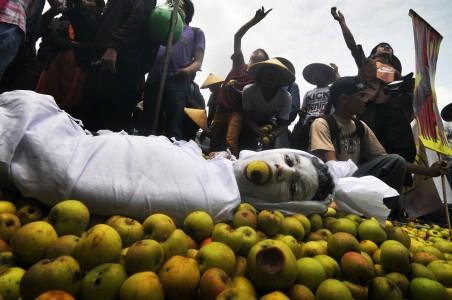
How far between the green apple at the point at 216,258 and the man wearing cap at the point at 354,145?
2.65 meters

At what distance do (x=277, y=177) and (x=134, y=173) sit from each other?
90 centimetres

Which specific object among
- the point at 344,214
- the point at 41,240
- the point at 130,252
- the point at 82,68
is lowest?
the point at 41,240

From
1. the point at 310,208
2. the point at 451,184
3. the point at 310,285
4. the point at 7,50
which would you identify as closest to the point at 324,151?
the point at 310,208

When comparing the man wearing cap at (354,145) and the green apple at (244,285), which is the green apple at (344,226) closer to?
the green apple at (244,285)

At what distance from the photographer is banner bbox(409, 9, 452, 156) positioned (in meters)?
4.06

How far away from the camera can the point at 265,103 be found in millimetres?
5176

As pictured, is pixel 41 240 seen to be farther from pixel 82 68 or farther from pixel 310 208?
pixel 82 68

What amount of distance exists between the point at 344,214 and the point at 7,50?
307 centimetres

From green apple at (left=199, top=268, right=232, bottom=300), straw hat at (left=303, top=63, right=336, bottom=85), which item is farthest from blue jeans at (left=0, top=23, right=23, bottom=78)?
straw hat at (left=303, top=63, right=336, bottom=85)

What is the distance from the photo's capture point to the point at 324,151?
3869 mm

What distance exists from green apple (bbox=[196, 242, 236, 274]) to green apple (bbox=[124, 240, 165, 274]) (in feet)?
0.65

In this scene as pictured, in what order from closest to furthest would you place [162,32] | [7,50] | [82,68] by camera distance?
[7,50], [162,32], [82,68]

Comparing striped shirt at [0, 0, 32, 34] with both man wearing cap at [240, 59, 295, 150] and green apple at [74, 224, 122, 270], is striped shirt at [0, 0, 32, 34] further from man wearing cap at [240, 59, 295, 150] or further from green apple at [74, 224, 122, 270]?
man wearing cap at [240, 59, 295, 150]

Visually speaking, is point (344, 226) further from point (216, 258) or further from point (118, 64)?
point (118, 64)
